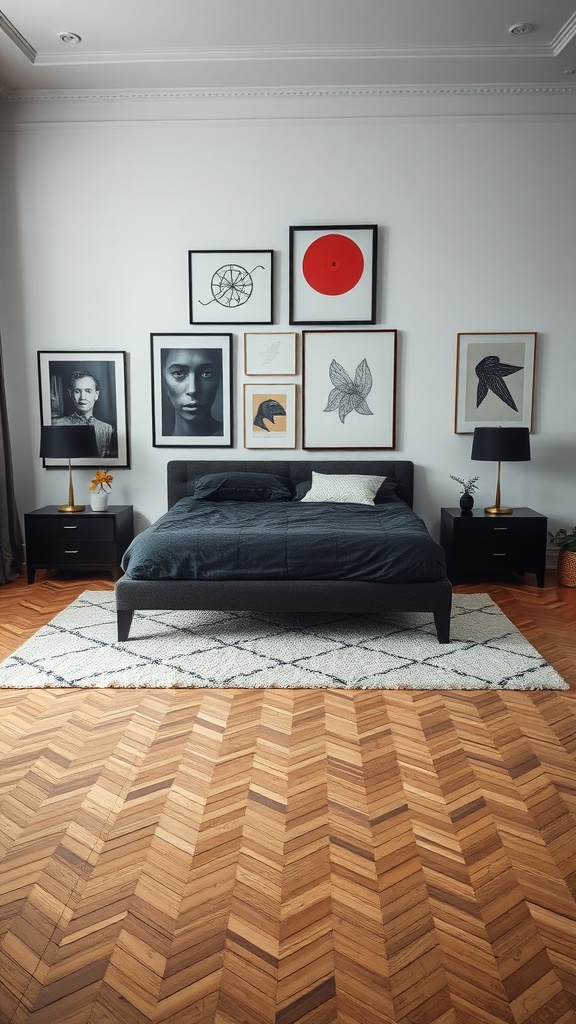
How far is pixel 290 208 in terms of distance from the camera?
5332mm

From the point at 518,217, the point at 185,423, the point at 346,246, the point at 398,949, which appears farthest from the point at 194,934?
the point at 518,217

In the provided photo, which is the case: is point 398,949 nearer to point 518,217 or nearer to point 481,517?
point 481,517

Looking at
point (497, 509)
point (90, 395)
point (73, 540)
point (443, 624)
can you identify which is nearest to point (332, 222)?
point (90, 395)

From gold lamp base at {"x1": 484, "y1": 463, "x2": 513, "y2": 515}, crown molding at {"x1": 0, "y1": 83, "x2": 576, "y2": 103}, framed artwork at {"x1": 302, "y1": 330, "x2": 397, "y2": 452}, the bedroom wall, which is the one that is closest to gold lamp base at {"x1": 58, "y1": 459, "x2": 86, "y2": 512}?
the bedroom wall

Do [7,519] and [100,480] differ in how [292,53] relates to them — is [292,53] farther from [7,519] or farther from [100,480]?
[7,519]

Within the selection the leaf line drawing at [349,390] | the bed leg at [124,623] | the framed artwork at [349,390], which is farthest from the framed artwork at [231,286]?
the bed leg at [124,623]

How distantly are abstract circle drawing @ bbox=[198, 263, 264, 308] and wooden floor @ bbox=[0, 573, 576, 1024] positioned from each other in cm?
317

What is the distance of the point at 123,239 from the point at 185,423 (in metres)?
1.39

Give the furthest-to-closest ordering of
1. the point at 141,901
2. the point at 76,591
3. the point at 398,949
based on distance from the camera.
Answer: the point at 76,591 < the point at 141,901 < the point at 398,949

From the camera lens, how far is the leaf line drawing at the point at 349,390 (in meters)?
5.44

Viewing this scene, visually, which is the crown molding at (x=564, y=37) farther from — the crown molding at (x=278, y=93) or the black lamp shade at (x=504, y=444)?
the black lamp shade at (x=504, y=444)

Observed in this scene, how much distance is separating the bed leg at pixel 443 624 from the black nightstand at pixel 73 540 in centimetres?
233

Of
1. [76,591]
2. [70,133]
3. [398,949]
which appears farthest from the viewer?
[70,133]

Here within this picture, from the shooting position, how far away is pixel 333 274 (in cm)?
536
